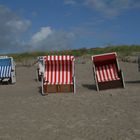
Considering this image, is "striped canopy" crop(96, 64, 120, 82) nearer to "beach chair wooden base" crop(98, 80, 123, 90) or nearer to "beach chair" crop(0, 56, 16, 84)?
"beach chair wooden base" crop(98, 80, 123, 90)

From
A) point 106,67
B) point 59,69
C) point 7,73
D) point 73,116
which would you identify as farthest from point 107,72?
point 7,73

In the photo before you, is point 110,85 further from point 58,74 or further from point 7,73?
point 7,73

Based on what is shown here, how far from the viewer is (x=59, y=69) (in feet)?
46.3

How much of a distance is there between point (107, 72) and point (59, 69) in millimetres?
1452

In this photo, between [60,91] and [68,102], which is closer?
[68,102]

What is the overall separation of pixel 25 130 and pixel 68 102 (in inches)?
139

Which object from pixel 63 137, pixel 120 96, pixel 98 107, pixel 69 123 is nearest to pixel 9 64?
pixel 120 96

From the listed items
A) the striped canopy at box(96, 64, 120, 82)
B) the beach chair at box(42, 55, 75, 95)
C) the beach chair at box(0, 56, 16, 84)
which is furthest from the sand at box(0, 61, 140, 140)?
the beach chair at box(0, 56, 16, 84)

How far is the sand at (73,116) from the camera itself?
23.9ft

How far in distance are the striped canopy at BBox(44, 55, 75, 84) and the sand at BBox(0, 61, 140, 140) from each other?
0.81m

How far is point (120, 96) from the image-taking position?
38.8 feet

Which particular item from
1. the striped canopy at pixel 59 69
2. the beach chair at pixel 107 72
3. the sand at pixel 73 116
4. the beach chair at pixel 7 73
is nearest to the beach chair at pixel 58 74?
the striped canopy at pixel 59 69

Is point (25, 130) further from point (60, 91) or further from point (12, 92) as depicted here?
point (12, 92)

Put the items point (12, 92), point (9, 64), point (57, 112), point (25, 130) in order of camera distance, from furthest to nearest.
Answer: point (9, 64), point (12, 92), point (57, 112), point (25, 130)
